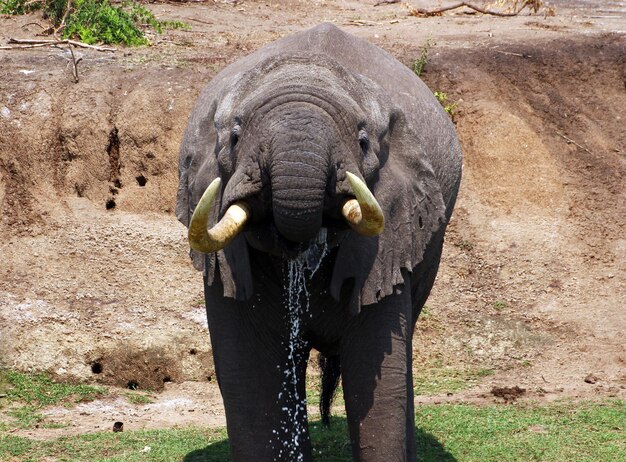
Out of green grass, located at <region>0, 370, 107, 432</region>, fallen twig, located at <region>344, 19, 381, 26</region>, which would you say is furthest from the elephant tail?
fallen twig, located at <region>344, 19, 381, 26</region>

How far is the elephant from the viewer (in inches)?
198

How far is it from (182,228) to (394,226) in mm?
5559

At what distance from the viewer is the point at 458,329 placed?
34.9 ft

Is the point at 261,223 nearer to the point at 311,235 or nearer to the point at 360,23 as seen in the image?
the point at 311,235

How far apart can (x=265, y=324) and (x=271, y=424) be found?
474 millimetres

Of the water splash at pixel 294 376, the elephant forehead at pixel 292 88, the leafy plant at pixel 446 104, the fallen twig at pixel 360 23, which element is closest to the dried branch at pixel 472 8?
the fallen twig at pixel 360 23

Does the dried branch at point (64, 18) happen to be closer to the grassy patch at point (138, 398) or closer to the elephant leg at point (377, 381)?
the grassy patch at point (138, 398)

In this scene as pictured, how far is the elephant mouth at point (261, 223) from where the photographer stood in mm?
4852

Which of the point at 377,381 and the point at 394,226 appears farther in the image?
the point at 377,381

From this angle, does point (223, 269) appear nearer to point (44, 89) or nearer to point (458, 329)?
point (458, 329)

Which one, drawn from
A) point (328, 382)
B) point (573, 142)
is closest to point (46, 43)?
point (573, 142)

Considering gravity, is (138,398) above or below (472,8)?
below

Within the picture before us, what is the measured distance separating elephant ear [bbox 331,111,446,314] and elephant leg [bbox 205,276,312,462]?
53 centimetres

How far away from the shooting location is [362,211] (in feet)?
16.3
